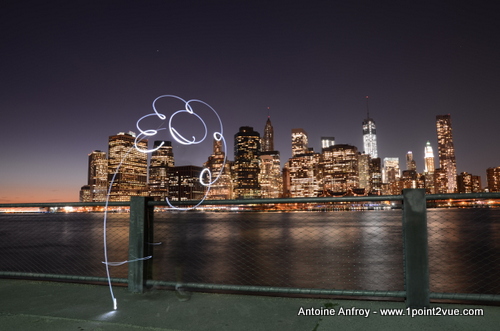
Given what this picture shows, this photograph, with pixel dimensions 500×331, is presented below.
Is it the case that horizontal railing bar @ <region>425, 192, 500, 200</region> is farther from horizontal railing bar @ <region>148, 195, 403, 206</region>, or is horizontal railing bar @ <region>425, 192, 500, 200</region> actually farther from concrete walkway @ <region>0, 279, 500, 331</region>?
concrete walkway @ <region>0, 279, 500, 331</region>

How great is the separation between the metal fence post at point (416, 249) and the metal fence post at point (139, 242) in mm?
3387

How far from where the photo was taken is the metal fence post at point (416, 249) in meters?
4.05

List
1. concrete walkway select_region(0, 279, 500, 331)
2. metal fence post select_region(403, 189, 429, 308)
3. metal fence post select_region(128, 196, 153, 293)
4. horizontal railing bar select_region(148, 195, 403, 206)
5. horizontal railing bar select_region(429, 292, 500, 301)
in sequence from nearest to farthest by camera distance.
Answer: concrete walkway select_region(0, 279, 500, 331)
horizontal railing bar select_region(429, 292, 500, 301)
metal fence post select_region(403, 189, 429, 308)
horizontal railing bar select_region(148, 195, 403, 206)
metal fence post select_region(128, 196, 153, 293)

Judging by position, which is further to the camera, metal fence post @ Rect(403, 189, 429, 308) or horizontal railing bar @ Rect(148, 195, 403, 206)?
horizontal railing bar @ Rect(148, 195, 403, 206)

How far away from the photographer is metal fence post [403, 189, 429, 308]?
13.3ft

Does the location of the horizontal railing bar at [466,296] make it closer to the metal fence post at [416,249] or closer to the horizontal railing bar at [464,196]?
the metal fence post at [416,249]

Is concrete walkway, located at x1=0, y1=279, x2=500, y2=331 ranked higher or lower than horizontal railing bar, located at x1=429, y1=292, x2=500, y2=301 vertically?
lower

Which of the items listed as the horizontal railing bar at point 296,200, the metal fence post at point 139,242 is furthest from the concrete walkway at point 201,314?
the horizontal railing bar at point 296,200

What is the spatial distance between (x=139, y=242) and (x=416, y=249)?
3579 mm

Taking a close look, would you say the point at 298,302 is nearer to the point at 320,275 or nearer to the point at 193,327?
the point at 193,327

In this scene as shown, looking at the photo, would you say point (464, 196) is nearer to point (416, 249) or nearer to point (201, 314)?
point (416, 249)

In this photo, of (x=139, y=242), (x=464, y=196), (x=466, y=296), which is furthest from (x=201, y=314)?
(x=464, y=196)

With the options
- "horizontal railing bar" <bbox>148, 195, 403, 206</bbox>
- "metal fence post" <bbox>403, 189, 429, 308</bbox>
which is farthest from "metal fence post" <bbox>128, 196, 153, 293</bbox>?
"metal fence post" <bbox>403, 189, 429, 308</bbox>

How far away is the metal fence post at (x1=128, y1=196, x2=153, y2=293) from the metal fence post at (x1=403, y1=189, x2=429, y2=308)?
3.39 m
